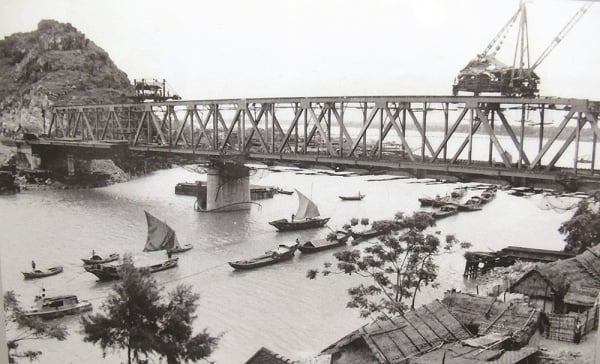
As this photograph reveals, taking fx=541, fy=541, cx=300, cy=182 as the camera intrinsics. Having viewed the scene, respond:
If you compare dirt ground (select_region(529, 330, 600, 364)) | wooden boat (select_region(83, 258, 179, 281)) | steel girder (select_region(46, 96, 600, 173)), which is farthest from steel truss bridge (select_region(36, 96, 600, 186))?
wooden boat (select_region(83, 258, 179, 281))

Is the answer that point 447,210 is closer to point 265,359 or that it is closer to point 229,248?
point 229,248

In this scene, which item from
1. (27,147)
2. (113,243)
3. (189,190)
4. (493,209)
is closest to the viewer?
(113,243)

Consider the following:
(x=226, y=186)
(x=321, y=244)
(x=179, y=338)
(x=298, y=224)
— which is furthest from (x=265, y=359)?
(x=226, y=186)

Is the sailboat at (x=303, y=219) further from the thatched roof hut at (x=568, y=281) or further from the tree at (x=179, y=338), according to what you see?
the tree at (x=179, y=338)

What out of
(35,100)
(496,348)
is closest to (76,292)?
(496,348)

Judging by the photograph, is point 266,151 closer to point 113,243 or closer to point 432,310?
point 113,243

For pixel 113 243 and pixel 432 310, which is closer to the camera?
pixel 432 310
